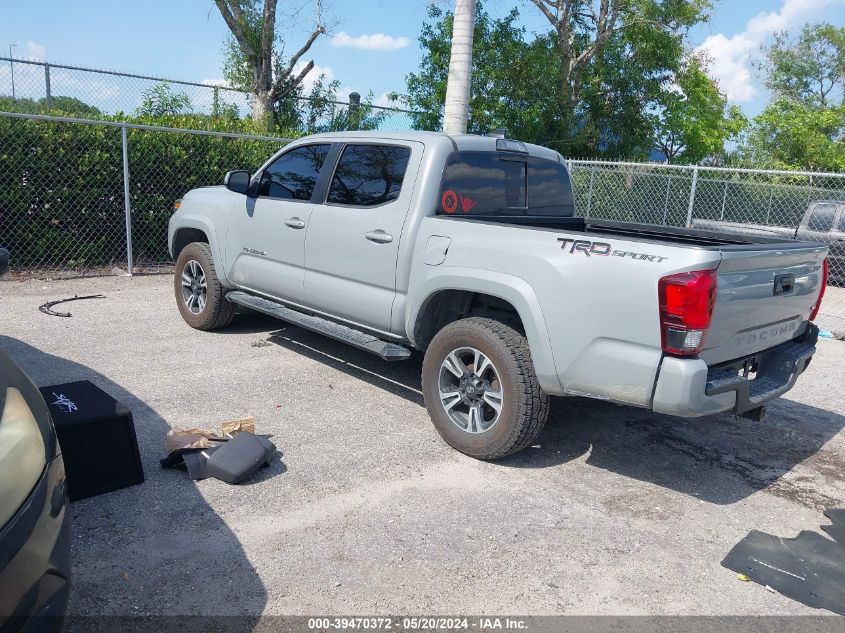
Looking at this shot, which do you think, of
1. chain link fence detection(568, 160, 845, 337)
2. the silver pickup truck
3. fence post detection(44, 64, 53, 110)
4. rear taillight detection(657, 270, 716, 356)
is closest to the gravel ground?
the silver pickup truck

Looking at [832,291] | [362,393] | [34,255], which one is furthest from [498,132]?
[832,291]

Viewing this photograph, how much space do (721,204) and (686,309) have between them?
9855 mm

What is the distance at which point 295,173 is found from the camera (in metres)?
5.88

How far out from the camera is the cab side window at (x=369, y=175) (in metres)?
4.94

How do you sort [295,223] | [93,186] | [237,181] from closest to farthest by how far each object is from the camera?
1. [295,223]
2. [237,181]
3. [93,186]

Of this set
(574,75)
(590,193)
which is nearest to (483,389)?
(590,193)

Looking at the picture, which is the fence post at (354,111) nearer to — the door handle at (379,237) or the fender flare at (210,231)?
the fender flare at (210,231)

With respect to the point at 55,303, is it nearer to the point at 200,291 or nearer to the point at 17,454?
the point at 200,291

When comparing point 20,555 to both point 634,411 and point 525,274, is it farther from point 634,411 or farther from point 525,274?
point 634,411

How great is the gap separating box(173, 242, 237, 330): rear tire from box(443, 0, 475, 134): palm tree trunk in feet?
13.2

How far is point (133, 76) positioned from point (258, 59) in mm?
2638

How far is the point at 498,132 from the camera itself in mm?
5363

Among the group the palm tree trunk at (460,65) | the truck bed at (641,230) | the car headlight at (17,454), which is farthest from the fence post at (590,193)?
the car headlight at (17,454)

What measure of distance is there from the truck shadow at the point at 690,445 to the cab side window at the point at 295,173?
1.56m
